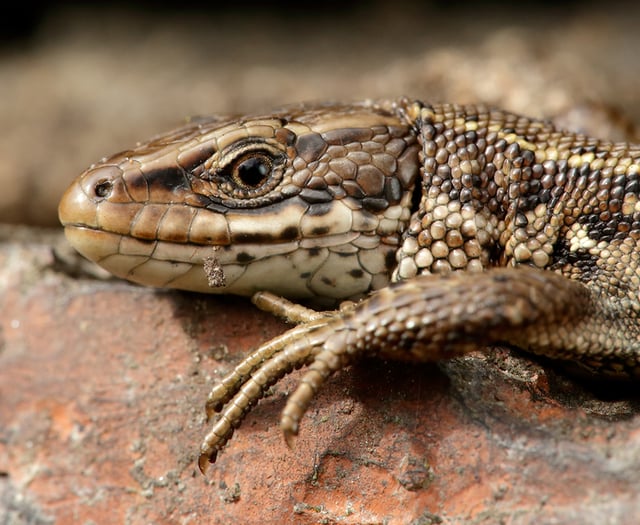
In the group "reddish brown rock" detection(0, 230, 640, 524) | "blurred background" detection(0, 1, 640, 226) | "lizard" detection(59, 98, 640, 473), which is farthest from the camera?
"blurred background" detection(0, 1, 640, 226)

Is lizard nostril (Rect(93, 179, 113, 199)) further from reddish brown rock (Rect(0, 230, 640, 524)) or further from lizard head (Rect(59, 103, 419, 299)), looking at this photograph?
reddish brown rock (Rect(0, 230, 640, 524))

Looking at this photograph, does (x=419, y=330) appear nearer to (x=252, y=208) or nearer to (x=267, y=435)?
(x=267, y=435)

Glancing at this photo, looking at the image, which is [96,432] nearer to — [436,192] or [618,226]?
[436,192]

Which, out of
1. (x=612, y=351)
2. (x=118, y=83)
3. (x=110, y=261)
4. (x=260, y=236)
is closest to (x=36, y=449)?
(x=110, y=261)

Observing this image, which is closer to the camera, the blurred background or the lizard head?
the lizard head

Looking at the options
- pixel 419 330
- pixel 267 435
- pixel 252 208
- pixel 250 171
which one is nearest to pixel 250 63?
pixel 250 171

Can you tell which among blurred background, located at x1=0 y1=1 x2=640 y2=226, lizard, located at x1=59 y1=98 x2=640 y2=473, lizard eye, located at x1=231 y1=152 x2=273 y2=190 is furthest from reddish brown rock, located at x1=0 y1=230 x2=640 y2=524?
blurred background, located at x1=0 y1=1 x2=640 y2=226

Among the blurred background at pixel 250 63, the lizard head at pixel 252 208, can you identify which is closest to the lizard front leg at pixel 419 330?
the lizard head at pixel 252 208

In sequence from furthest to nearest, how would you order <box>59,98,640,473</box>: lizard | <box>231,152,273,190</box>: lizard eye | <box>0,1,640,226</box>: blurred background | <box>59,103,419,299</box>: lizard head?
<box>0,1,640,226</box>: blurred background < <box>231,152,273,190</box>: lizard eye < <box>59,103,419,299</box>: lizard head < <box>59,98,640,473</box>: lizard
